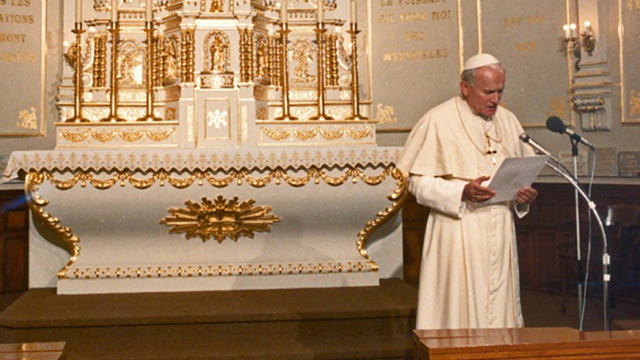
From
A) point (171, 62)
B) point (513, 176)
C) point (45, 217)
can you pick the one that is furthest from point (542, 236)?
point (45, 217)

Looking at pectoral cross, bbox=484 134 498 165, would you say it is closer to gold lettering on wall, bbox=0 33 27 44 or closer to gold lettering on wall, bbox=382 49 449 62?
gold lettering on wall, bbox=382 49 449 62

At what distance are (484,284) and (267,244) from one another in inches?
101

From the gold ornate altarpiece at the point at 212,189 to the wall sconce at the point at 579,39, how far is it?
265 centimetres

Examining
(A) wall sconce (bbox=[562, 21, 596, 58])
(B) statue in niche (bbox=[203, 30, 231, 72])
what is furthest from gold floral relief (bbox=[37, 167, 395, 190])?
(A) wall sconce (bbox=[562, 21, 596, 58])

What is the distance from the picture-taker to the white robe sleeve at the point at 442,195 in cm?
314

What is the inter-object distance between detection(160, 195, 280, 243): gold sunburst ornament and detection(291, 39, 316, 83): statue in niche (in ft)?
5.59

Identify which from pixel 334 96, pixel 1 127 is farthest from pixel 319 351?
pixel 1 127

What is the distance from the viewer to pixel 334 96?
6324 millimetres

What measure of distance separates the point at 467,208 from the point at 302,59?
12.0 feet

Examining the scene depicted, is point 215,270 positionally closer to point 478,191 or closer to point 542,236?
point 478,191

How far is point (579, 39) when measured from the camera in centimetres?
715

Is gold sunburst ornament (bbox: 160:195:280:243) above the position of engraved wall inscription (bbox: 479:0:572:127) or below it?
below

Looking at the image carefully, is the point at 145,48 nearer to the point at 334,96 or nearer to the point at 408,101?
the point at 334,96

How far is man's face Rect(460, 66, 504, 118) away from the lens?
3.18 m
